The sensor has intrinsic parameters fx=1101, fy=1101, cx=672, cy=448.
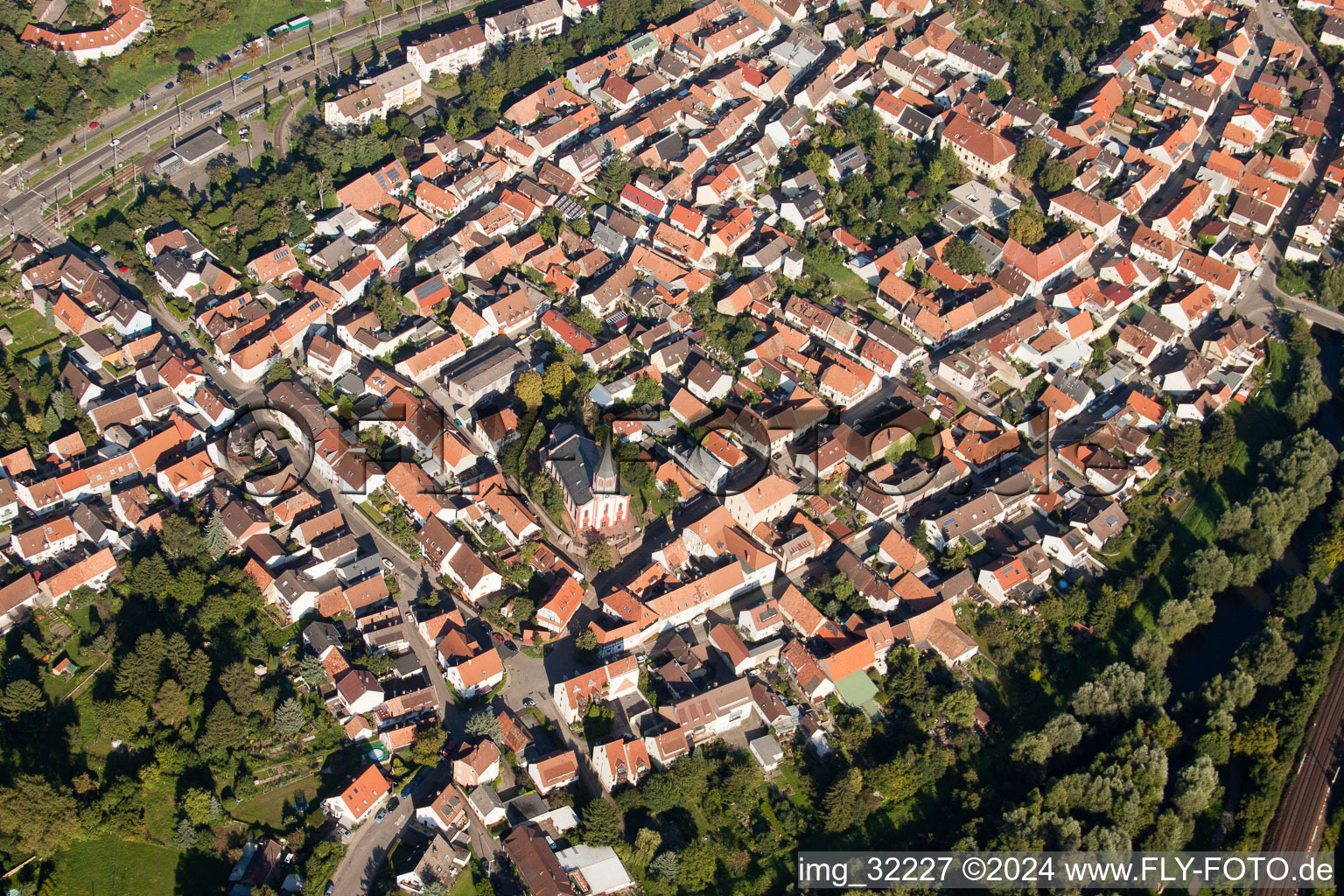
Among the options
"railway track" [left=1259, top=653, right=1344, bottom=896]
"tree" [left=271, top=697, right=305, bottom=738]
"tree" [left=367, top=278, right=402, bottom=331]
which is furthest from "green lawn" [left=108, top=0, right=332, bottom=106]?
"railway track" [left=1259, top=653, right=1344, bottom=896]

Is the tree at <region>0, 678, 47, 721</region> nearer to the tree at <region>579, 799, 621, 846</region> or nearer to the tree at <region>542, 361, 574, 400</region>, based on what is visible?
the tree at <region>579, 799, 621, 846</region>

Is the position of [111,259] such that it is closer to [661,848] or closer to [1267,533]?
[661,848]

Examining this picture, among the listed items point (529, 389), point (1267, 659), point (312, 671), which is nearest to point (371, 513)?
point (312, 671)

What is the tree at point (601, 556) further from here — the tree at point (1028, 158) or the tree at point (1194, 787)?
the tree at point (1028, 158)

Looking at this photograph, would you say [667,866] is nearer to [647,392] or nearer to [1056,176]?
[647,392]

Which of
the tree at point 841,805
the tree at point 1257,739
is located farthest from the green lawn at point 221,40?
the tree at point 1257,739

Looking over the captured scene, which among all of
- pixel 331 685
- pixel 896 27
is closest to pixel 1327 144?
pixel 896 27
